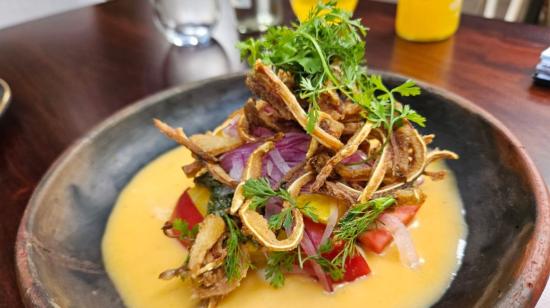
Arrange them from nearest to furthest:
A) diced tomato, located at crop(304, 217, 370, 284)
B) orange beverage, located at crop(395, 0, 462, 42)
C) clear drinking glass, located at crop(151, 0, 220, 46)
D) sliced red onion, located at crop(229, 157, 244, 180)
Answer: diced tomato, located at crop(304, 217, 370, 284) < sliced red onion, located at crop(229, 157, 244, 180) < orange beverage, located at crop(395, 0, 462, 42) < clear drinking glass, located at crop(151, 0, 220, 46)

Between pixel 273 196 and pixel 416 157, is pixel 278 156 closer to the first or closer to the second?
pixel 273 196

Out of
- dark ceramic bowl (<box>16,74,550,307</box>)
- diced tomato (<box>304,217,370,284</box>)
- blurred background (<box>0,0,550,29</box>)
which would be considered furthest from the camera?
blurred background (<box>0,0,550,29</box>)

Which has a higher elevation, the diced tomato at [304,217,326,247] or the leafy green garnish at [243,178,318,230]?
the leafy green garnish at [243,178,318,230]

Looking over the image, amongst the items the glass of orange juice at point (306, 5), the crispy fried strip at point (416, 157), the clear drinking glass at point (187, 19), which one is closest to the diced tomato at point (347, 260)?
the crispy fried strip at point (416, 157)

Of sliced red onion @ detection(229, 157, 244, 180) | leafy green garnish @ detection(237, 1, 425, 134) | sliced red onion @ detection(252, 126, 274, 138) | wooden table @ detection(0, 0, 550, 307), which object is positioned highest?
leafy green garnish @ detection(237, 1, 425, 134)

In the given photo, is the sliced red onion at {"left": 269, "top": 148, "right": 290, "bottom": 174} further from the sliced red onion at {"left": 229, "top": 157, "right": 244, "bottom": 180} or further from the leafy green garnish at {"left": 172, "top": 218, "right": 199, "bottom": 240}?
the leafy green garnish at {"left": 172, "top": 218, "right": 199, "bottom": 240}

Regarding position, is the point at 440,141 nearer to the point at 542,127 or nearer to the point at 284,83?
the point at 542,127

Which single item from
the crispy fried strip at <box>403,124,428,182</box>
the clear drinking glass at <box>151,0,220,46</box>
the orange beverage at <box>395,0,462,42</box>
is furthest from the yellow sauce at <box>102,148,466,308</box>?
the clear drinking glass at <box>151,0,220,46</box>

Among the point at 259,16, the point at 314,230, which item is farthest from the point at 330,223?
the point at 259,16
